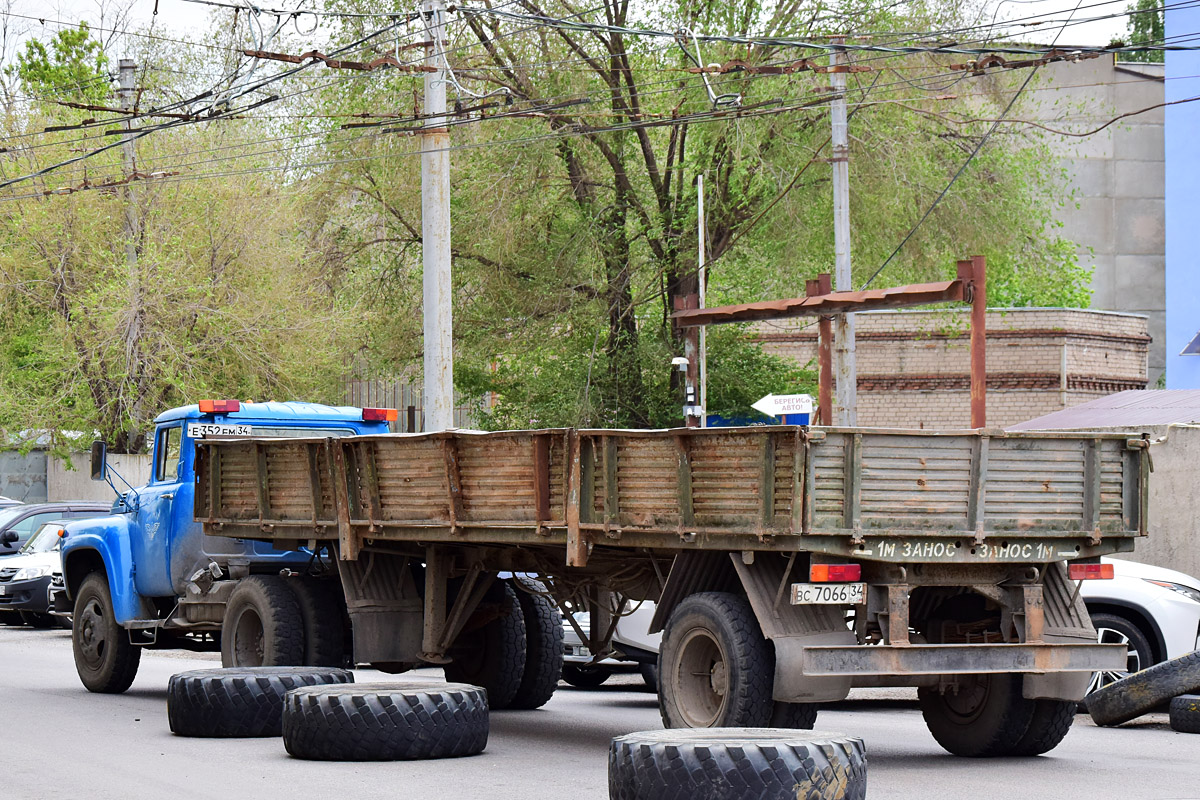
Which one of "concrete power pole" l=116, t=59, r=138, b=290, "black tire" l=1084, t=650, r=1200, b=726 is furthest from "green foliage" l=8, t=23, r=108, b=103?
"black tire" l=1084, t=650, r=1200, b=726

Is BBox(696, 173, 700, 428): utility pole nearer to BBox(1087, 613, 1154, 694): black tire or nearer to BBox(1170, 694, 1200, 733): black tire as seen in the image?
BBox(1087, 613, 1154, 694): black tire

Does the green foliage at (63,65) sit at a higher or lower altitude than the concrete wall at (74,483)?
higher

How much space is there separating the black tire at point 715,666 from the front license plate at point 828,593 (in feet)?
1.35

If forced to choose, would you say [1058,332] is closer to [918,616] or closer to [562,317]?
[562,317]

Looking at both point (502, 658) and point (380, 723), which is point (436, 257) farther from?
point (380, 723)

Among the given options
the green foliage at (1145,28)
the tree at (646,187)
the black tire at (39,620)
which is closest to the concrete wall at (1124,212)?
the green foliage at (1145,28)

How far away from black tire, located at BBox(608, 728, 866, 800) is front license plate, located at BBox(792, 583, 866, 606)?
4.86 feet

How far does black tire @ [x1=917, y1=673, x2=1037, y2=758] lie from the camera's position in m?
9.81

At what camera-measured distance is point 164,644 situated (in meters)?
14.4

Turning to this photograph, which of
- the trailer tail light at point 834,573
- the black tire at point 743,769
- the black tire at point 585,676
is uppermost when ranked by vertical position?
the trailer tail light at point 834,573

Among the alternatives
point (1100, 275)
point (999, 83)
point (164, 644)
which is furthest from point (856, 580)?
point (1100, 275)

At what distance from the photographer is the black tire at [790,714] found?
894cm

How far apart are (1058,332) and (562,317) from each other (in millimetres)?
12618

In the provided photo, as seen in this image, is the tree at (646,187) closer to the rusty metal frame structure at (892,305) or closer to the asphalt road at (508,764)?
the rusty metal frame structure at (892,305)
